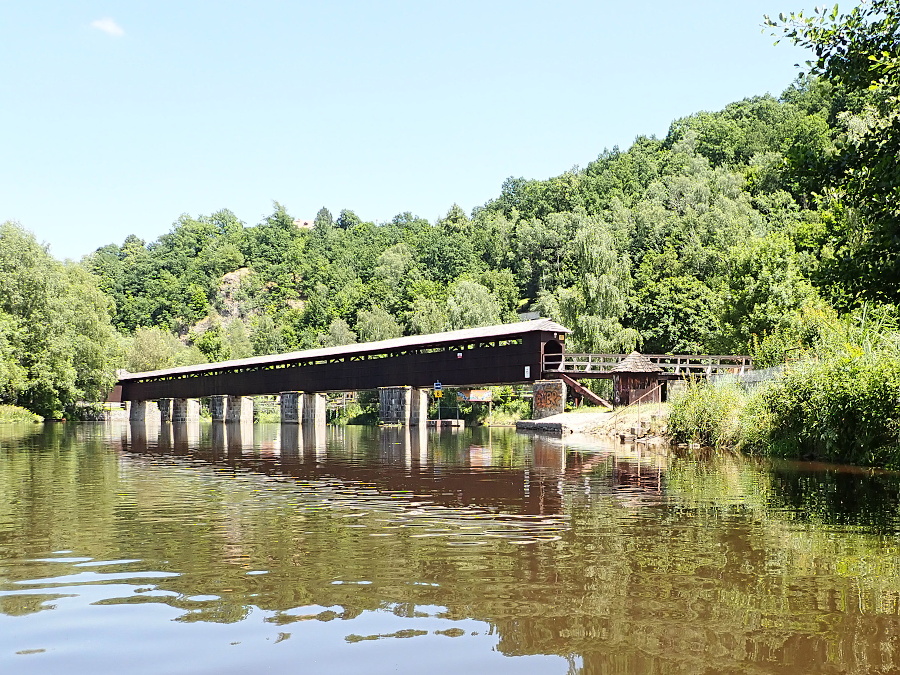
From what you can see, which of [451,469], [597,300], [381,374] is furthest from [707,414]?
[597,300]

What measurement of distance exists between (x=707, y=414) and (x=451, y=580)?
18750 mm

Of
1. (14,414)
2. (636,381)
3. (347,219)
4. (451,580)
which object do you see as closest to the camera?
(451,580)

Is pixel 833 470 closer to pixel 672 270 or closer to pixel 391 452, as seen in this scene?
pixel 391 452

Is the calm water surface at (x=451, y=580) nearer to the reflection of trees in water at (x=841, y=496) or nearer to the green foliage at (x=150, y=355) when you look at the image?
the reflection of trees in water at (x=841, y=496)

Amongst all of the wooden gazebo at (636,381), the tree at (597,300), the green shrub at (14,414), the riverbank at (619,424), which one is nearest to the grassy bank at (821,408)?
the riverbank at (619,424)

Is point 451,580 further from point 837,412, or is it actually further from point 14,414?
point 14,414

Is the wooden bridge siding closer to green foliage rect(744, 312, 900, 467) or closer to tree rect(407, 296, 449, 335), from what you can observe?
green foliage rect(744, 312, 900, 467)

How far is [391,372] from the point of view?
46.3 metres

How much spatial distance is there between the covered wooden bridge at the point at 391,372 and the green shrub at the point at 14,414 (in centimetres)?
1200

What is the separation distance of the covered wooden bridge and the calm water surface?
87.3 ft

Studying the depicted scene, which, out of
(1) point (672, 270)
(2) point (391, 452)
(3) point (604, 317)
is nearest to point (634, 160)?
(1) point (672, 270)

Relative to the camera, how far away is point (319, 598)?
5.64m

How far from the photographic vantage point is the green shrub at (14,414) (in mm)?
48312

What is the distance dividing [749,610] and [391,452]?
18491 mm
